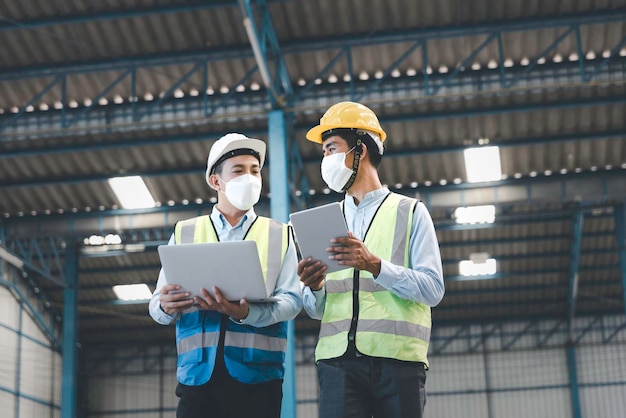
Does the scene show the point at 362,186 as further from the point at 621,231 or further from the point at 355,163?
the point at 621,231

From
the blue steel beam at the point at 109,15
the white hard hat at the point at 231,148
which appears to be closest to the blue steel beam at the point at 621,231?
the blue steel beam at the point at 109,15

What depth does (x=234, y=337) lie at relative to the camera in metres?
4.93

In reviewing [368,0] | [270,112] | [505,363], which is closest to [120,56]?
[270,112]

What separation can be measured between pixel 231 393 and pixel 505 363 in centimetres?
2872

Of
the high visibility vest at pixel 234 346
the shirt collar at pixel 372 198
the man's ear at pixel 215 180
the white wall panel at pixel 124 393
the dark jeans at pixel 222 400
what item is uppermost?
the white wall panel at pixel 124 393

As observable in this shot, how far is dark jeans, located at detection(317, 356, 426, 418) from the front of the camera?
441 centimetres

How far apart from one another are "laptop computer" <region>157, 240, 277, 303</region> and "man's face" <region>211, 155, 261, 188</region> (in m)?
0.85

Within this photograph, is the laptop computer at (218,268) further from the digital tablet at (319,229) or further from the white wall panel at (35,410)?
the white wall panel at (35,410)

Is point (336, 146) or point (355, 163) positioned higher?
point (336, 146)

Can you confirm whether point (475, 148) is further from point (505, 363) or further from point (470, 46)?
point (505, 363)

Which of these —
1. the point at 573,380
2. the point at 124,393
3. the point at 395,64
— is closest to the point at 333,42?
the point at 395,64

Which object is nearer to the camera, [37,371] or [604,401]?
[37,371]

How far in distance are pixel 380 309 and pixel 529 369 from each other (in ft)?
94.6

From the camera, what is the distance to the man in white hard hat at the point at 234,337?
4832 mm
